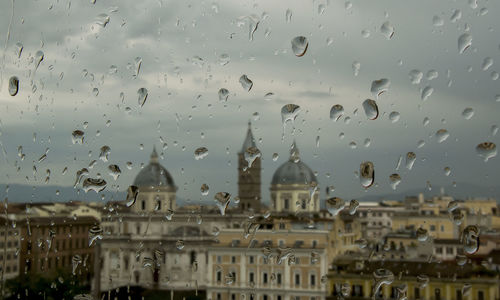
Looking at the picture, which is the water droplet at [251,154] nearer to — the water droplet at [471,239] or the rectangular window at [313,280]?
the water droplet at [471,239]

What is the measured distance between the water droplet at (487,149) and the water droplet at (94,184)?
91.7 inches

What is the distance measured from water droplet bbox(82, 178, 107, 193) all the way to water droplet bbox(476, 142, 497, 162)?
233 cm

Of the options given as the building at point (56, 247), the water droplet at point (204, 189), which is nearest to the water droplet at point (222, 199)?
the water droplet at point (204, 189)

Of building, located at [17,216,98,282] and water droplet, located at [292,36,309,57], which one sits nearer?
water droplet, located at [292,36,309,57]

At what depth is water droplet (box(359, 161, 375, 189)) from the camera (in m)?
2.73

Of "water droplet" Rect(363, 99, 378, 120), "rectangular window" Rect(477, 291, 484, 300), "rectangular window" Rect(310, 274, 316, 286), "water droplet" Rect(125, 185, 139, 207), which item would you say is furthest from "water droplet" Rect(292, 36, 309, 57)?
"rectangular window" Rect(310, 274, 316, 286)

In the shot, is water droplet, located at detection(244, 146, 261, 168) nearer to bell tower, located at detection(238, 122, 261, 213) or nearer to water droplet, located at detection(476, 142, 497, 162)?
water droplet, located at detection(476, 142, 497, 162)

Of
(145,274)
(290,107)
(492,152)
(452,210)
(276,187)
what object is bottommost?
(145,274)

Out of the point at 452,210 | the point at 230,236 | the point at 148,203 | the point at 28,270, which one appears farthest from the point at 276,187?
the point at 452,210

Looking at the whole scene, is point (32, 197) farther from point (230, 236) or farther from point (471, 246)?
point (230, 236)

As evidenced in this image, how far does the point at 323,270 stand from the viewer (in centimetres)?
1163

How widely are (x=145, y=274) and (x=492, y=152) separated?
56.3 ft

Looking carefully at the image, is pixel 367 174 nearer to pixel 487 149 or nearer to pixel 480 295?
pixel 487 149

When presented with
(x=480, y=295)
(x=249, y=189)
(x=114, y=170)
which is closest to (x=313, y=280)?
(x=480, y=295)
